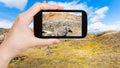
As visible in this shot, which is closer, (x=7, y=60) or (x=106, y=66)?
(x=7, y=60)

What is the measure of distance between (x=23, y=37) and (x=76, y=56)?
197ft

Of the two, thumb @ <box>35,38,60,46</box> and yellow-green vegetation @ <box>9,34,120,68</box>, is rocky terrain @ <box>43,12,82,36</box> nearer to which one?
A: thumb @ <box>35,38,60,46</box>

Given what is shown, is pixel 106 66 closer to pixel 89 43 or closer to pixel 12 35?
pixel 89 43

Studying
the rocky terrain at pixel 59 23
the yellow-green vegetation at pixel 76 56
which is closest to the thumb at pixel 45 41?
the rocky terrain at pixel 59 23

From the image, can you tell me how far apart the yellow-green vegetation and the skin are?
4802 centimetres

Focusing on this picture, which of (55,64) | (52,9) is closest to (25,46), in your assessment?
(52,9)

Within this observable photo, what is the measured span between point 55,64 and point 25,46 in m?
49.5

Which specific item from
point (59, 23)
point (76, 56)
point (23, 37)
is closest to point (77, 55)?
point (76, 56)

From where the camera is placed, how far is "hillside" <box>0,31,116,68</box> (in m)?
54.7

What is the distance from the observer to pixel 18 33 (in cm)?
348

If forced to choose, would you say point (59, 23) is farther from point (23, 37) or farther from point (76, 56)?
point (76, 56)

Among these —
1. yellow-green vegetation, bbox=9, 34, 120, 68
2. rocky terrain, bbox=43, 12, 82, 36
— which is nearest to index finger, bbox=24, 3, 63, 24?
rocky terrain, bbox=43, 12, 82, 36

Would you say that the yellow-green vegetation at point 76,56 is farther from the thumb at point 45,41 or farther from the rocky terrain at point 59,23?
the thumb at point 45,41

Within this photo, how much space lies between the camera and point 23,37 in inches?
138
